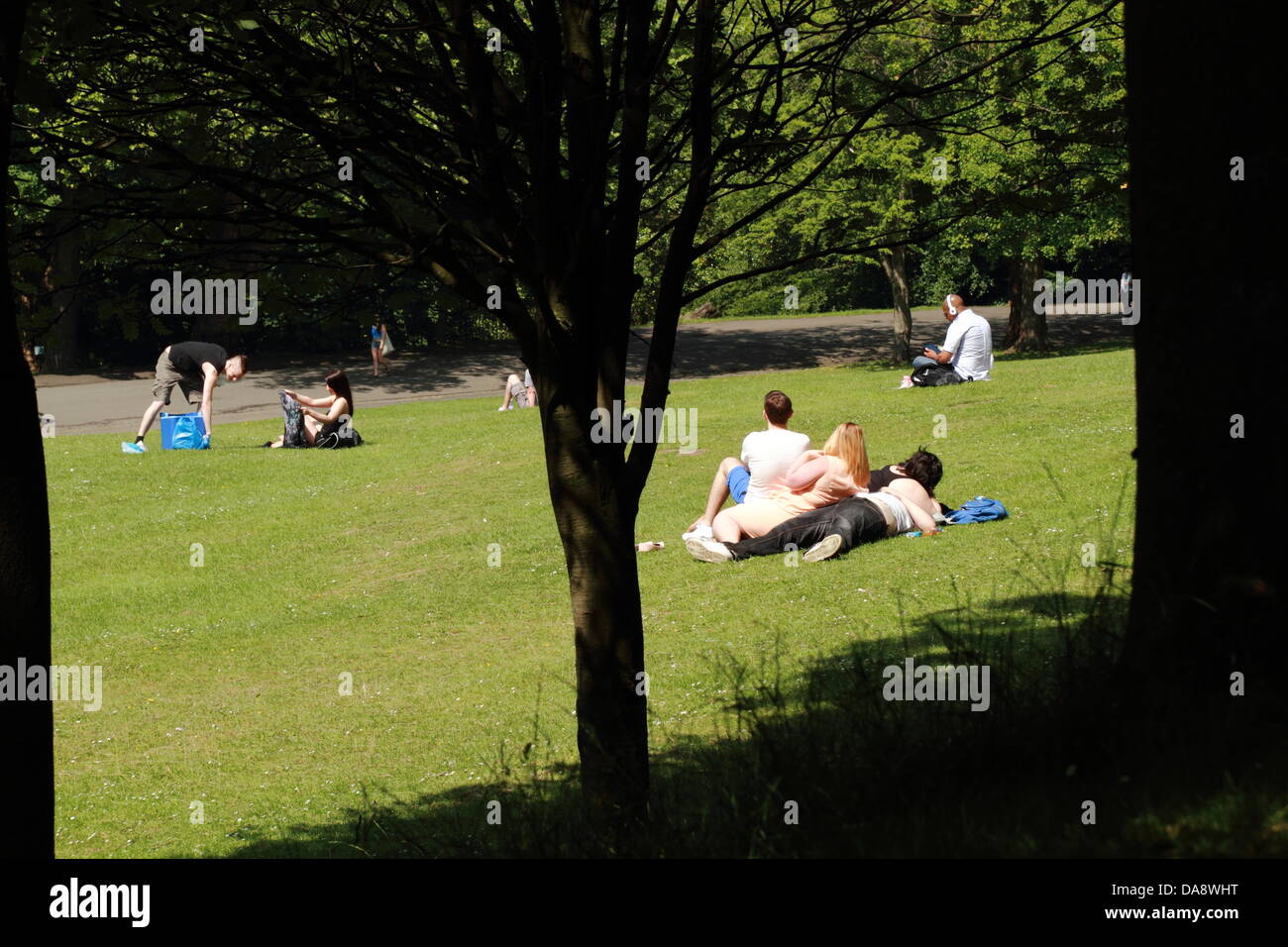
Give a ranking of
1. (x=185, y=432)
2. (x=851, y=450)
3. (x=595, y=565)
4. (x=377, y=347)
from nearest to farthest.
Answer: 1. (x=595, y=565)
2. (x=851, y=450)
3. (x=185, y=432)
4. (x=377, y=347)

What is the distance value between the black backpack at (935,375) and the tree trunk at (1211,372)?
2099cm

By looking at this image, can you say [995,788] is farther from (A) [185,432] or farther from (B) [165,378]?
(B) [165,378]

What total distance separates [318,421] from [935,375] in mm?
11163

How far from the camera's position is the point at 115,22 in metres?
6.12

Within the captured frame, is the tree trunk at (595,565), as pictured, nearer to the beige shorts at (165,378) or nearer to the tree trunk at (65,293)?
the tree trunk at (65,293)

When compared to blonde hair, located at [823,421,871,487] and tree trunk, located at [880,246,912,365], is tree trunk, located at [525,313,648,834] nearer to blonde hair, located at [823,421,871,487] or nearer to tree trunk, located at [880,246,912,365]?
blonde hair, located at [823,421,871,487]

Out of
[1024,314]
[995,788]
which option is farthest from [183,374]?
[1024,314]

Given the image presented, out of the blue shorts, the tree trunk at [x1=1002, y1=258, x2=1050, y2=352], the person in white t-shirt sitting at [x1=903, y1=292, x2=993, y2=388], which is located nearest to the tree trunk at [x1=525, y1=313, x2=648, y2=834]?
the blue shorts

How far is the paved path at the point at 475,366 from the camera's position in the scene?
3322 cm

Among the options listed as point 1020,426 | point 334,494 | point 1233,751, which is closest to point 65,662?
point 334,494

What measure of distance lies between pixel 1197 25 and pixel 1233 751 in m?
2.52

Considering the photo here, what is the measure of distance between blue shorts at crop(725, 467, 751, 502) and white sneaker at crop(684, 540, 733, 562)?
3.20 ft

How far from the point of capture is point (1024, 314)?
39531 millimetres

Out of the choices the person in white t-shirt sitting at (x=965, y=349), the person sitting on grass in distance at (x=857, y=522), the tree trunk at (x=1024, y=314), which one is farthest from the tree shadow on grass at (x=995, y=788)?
the tree trunk at (x=1024, y=314)
